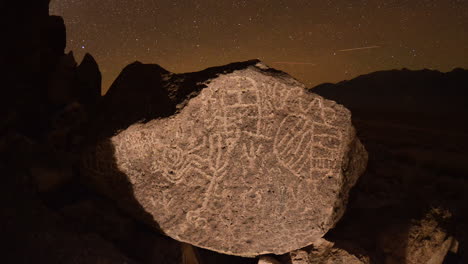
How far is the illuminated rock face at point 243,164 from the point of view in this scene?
2.44 m

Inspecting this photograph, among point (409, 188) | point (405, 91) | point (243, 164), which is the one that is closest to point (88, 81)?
point (243, 164)

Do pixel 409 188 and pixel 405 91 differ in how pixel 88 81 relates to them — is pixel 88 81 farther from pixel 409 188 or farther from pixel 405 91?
pixel 405 91

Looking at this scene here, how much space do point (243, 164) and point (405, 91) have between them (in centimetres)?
1444

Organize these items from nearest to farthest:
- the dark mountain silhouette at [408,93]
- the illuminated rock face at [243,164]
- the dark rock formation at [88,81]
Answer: the illuminated rock face at [243,164], the dark rock formation at [88,81], the dark mountain silhouette at [408,93]

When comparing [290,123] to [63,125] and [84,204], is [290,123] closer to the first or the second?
[84,204]

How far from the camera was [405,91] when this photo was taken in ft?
48.2

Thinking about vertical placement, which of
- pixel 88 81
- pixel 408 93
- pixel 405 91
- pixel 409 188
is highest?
pixel 405 91

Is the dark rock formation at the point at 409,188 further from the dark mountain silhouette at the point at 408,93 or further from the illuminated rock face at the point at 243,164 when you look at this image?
the dark mountain silhouette at the point at 408,93

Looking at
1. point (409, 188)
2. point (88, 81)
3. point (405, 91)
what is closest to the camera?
point (88, 81)

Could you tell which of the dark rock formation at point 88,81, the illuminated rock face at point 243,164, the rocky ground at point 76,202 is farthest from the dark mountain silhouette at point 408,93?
→ the dark rock formation at point 88,81

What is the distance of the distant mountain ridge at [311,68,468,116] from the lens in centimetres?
1066

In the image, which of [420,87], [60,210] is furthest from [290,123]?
[420,87]

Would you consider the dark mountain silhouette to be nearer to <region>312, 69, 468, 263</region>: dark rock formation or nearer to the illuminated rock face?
<region>312, 69, 468, 263</region>: dark rock formation

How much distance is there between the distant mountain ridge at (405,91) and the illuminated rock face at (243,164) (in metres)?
7.51
